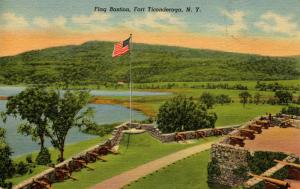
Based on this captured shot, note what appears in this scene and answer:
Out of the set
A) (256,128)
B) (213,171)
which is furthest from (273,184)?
(256,128)

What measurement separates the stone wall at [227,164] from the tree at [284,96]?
26.7 m

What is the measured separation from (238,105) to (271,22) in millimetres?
25882

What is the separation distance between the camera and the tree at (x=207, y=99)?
5423cm

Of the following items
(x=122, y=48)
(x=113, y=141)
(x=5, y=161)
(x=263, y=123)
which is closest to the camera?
(x=122, y=48)

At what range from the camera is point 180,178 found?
22.0 metres

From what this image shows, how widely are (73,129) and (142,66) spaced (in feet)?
96.4

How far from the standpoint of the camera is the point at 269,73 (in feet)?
192

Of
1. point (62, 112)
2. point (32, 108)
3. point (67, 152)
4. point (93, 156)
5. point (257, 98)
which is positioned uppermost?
point (257, 98)

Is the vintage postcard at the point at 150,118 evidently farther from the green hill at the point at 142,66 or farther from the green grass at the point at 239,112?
the green hill at the point at 142,66

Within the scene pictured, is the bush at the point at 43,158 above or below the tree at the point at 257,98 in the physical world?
below

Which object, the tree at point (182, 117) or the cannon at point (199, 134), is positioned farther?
the tree at point (182, 117)

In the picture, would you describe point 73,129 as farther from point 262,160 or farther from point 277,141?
point 262,160

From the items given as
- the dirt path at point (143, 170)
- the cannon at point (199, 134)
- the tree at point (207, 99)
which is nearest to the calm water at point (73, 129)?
the tree at point (207, 99)

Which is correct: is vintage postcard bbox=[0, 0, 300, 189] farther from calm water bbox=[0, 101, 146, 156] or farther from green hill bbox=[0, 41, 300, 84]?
green hill bbox=[0, 41, 300, 84]
